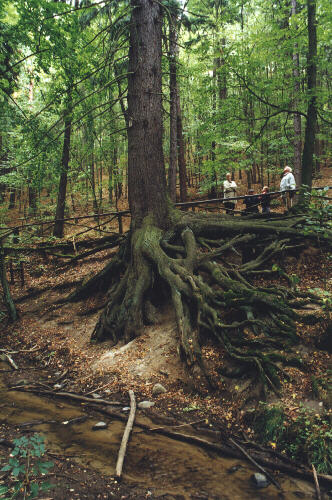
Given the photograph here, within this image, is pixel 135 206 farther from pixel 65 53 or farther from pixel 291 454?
pixel 291 454

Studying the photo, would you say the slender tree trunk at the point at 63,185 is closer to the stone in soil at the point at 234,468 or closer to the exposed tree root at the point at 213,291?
the exposed tree root at the point at 213,291

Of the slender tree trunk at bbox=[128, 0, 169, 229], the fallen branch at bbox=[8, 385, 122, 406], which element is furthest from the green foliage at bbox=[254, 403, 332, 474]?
the slender tree trunk at bbox=[128, 0, 169, 229]

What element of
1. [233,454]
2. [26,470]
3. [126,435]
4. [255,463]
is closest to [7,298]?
[126,435]

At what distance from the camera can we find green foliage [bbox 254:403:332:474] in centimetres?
254

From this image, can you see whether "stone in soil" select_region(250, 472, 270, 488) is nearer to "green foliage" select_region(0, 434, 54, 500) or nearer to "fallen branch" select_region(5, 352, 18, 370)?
"green foliage" select_region(0, 434, 54, 500)

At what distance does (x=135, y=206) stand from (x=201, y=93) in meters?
4.81

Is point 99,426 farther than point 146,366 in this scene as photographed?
No

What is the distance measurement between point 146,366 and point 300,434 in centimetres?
233

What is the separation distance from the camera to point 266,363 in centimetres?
346

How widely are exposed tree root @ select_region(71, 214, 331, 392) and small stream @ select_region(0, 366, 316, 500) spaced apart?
1.00 m

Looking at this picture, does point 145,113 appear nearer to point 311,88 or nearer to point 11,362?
point 311,88

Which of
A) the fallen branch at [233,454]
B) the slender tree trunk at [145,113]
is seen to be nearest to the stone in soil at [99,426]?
the fallen branch at [233,454]

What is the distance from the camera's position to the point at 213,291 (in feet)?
15.7

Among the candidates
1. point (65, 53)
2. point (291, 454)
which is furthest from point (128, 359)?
point (65, 53)
